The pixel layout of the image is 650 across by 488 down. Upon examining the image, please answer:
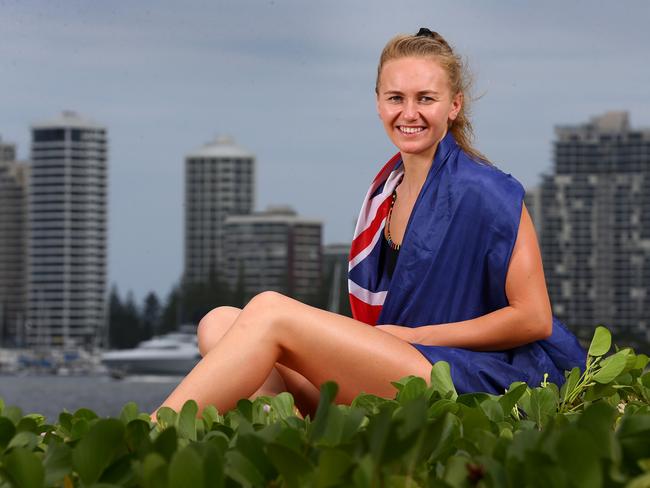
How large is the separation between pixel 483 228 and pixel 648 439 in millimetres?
1750

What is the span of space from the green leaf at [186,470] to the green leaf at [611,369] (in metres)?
1.94

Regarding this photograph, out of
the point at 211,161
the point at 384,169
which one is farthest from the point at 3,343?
the point at 384,169

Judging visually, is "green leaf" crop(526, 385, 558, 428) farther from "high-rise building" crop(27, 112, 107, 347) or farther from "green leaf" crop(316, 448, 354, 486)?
"high-rise building" crop(27, 112, 107, 347)

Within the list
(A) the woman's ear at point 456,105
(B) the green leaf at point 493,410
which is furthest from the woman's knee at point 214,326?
(B) the green leaf at point 493,410

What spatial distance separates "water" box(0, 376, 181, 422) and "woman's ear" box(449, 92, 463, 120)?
236 feet

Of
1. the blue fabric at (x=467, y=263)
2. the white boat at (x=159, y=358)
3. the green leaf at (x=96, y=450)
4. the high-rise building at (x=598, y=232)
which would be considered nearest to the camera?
the green leaf at (x=96, y=450)

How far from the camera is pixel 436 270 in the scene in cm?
375

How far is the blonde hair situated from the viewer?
3873mm

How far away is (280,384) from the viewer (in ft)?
11.9

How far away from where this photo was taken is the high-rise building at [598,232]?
11850cm

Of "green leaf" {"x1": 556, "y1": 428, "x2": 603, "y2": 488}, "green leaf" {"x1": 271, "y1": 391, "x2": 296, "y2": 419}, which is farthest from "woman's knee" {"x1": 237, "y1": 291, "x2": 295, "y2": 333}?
"green leaf" {"x1": 556, "y1": 428, "x2": 603, "y2": 488}

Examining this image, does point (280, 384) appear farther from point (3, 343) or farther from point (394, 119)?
point (3, 343)

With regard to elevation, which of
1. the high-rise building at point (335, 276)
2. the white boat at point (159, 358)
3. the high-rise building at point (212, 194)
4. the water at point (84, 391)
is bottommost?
the water at point (84, 391)

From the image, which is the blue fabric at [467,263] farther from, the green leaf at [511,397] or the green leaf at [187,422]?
the green leaf at [187,422]
